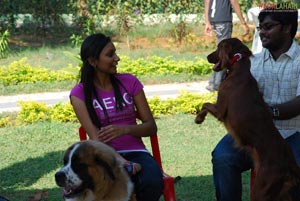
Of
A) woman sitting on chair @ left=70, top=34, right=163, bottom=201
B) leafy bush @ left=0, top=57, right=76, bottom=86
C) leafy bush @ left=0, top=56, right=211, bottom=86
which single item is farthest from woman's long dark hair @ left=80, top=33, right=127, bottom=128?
leafy bush @ left=0, top=57, right=76, bottom=86

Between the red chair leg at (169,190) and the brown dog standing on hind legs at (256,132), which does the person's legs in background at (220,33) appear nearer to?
the red chair leg at (169,190)

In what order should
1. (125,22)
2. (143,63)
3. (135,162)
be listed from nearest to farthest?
(135,162) < (143,63) < (125,22)

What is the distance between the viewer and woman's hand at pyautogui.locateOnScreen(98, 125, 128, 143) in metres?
4.49

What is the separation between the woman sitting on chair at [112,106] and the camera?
14.9ft

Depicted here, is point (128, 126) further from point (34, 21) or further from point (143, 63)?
point (34, 21)

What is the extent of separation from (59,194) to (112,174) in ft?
5.91

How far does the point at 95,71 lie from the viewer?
4719mm

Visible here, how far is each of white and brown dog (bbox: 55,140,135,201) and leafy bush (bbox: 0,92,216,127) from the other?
15.2 feet

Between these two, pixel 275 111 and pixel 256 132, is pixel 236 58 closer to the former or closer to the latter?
pixel 275 111

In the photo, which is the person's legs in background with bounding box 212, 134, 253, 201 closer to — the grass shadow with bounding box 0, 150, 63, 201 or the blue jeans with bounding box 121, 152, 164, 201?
the blue jeans with bounding box 121, 152, 164, 201

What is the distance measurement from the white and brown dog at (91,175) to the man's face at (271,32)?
141 cm

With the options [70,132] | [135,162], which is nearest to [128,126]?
[135,162]

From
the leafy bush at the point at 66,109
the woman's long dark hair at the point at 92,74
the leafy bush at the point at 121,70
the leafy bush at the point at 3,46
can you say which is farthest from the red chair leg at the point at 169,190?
the leafy bush at the point at 3,46

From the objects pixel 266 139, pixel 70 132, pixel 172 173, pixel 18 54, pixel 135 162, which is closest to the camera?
pixel 266 139
